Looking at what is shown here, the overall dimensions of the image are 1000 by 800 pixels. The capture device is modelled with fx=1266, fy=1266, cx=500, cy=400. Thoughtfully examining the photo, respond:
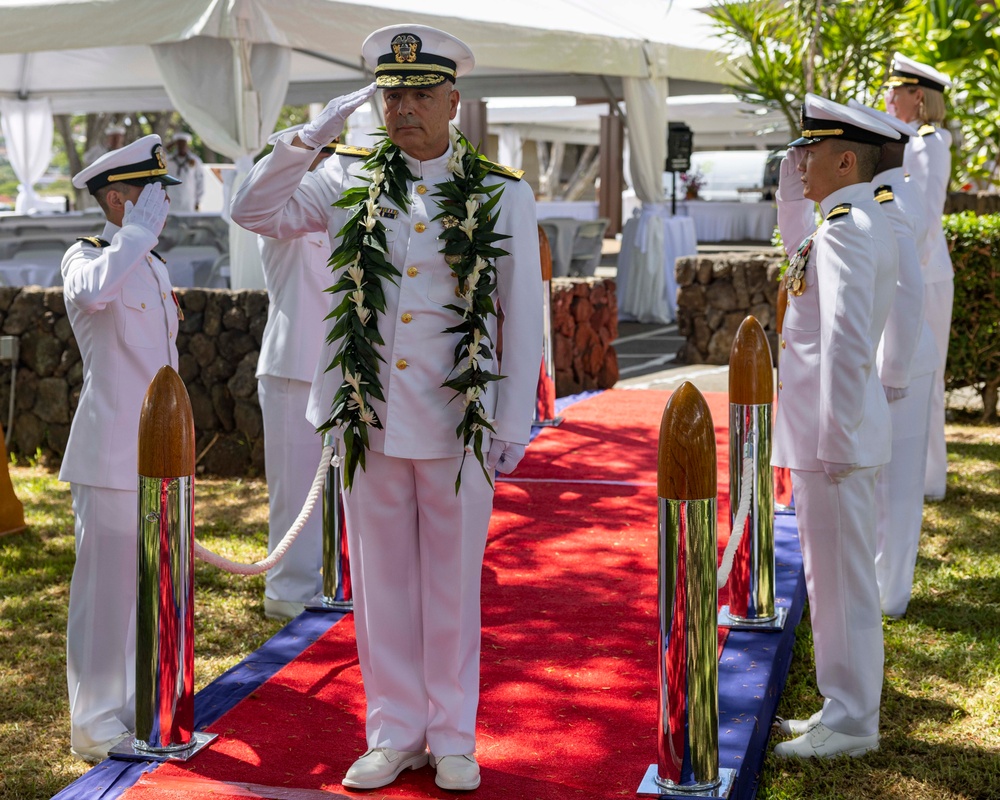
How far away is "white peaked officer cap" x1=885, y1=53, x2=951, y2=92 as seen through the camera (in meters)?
5.76

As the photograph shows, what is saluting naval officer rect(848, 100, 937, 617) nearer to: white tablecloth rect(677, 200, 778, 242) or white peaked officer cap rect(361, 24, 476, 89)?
white peaked officer cap rect(361, 24, 476, 89)

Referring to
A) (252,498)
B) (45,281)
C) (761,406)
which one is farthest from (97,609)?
(45,281)

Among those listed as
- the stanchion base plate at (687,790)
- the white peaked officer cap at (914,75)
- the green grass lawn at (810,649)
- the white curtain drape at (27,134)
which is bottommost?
the green grass lawn at (810,649)

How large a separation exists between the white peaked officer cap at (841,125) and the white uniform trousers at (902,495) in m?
1.62

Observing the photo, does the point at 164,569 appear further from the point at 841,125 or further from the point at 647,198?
the point at 647,198

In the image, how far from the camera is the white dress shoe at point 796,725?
3.91m

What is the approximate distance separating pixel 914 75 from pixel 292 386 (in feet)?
10.4

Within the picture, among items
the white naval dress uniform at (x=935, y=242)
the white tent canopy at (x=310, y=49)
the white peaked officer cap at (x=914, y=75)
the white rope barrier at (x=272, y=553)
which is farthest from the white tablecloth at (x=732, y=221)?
the white rope barrier at (x=272, y=553)

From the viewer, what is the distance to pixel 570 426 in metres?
8.45

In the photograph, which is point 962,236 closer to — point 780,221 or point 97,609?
point 780,221

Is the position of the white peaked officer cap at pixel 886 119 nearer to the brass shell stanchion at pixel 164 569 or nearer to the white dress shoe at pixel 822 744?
the white dress shoe at pixel 822 744

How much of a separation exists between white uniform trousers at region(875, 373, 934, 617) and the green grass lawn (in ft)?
0.60

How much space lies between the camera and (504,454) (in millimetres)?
3398

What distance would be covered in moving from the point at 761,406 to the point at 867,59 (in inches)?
252
